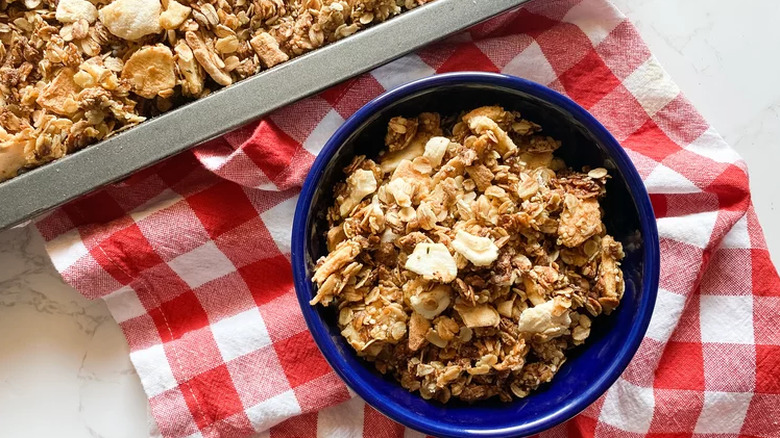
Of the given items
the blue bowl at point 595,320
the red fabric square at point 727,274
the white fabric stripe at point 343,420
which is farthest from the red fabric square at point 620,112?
the white fabric stripe at point 343,420

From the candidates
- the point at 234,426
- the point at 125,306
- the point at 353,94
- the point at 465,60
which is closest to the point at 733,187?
the point at 465,60

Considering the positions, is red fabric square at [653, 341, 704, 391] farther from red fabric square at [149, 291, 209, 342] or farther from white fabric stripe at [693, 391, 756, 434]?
red fabric square at [149, 291, 209, 342]

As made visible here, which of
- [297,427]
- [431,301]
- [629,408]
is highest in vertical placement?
[431,301]

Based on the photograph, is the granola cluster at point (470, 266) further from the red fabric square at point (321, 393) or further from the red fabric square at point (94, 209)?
the red fabric square at point (94, 209)

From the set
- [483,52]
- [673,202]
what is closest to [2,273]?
[483,52]

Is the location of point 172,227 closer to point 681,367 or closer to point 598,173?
point 598,173

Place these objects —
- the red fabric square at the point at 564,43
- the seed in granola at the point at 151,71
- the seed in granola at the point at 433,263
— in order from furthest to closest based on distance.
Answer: the red fabric square at the point at 564,43, the seed in granola at the point at 151,71, the seed in granola at the point at 433,263

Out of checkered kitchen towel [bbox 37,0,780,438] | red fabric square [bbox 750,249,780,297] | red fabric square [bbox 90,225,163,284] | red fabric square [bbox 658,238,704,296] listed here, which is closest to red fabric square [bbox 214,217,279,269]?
checkered kitchen towel [bbox 37,0,780,438]
